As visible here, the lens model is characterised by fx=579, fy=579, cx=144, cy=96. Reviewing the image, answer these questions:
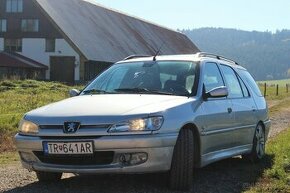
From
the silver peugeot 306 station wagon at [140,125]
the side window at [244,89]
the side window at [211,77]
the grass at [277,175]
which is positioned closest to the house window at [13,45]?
the grass at [277,175]

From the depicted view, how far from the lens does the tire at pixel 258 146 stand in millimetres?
8930

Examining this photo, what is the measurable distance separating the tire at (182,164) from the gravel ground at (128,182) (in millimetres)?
167

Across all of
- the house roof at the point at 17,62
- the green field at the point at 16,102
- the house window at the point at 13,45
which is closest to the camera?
the green field at the point at 16,102

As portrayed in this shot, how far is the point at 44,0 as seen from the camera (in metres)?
52.6

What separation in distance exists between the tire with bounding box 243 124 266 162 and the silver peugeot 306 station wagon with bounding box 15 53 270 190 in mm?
1014

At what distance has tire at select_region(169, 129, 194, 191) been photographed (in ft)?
20.8

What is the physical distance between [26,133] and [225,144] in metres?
2.73

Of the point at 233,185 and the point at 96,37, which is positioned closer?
the point at 233,185

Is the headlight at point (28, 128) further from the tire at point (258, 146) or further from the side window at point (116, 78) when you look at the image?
the tire at point (258, 146)

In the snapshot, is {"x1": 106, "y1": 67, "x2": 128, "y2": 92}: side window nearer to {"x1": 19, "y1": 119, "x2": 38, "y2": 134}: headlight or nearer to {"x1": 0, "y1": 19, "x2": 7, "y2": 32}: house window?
{"x1": 19, "y1": 119, "x2": 38, "y2": 134}: headlight

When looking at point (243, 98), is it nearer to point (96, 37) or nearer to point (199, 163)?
point (199, 163)

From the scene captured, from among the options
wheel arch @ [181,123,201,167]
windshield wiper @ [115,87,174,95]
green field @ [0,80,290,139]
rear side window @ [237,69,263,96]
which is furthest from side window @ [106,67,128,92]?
green field @ [0,80,290,139]

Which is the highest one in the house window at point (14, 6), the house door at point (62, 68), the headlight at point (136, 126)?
the house window at point (14, 6)

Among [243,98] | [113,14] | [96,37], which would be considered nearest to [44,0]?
[96,37]
